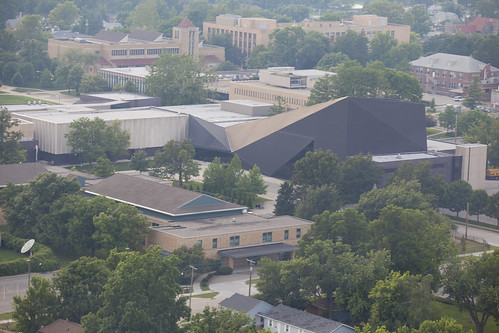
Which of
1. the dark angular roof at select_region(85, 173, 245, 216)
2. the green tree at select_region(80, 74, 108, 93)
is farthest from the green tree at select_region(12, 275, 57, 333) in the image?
the green tree at select_region(80, 74, 108, 93)

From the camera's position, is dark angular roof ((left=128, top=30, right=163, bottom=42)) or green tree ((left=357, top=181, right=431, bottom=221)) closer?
green tree ((left=357, top=181, right=431, bottom=221))

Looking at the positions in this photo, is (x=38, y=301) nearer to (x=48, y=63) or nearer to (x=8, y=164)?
(x=8, y=164)

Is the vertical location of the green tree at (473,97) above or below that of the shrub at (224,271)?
above

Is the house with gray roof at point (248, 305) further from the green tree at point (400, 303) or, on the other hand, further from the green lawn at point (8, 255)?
the green lawn at point (8, 255)

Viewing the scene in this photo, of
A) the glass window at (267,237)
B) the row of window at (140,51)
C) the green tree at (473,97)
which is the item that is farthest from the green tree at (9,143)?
the row of window at (140,51)

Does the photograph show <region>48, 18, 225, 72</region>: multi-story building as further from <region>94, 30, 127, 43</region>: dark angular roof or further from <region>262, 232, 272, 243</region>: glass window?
<region>262, 232, 272, 243</region>: glass window
